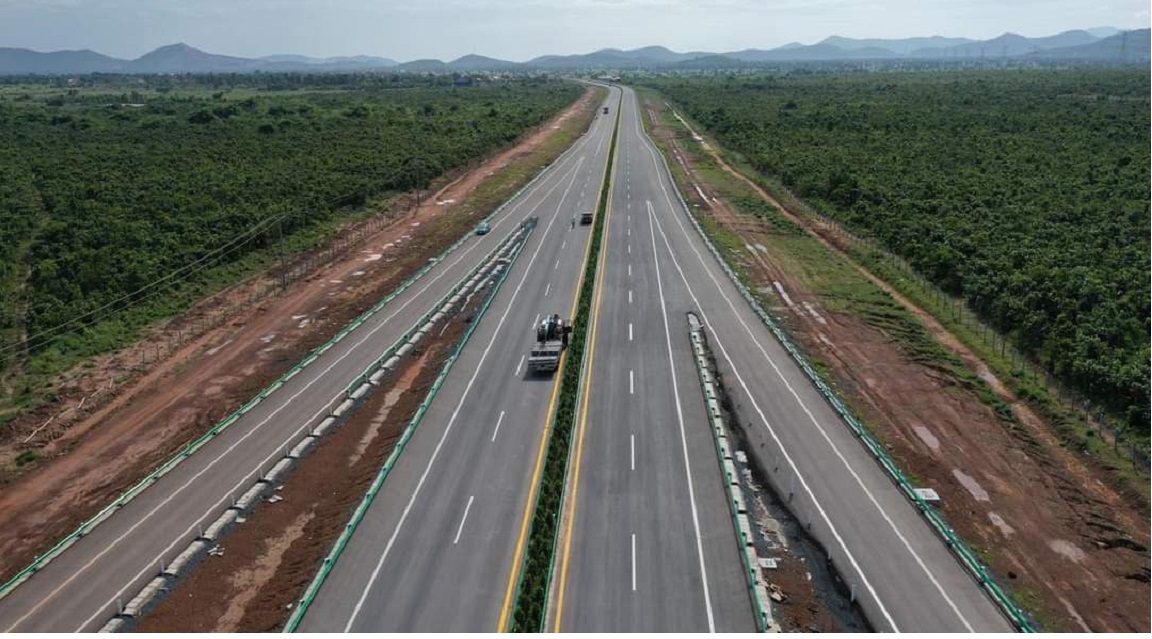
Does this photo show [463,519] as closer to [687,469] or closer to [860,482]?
[687,469]

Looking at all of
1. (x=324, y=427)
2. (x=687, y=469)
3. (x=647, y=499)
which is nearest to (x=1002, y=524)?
(x=687, y=469)

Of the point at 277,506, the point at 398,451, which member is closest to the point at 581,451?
the point at 398,451

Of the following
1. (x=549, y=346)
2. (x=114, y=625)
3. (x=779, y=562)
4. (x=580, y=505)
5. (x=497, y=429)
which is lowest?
(x=779, y=562)

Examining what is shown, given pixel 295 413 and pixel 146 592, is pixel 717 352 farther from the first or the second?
pixel 146 592

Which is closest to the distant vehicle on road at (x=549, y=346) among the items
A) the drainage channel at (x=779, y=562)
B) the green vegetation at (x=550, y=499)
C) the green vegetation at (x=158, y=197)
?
the green vegetation at (x=550, y=499)

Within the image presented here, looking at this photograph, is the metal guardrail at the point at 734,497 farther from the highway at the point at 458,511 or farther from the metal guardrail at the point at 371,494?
the metal guardrail at the point at 371,494

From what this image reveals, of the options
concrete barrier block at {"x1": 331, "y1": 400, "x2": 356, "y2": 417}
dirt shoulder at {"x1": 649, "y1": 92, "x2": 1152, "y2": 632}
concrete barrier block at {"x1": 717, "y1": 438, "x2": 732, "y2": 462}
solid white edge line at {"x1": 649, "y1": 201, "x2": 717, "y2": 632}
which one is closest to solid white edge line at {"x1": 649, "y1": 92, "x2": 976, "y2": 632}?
dirt shoulder at {"x1": 649, "y1": 92, "x2": 1152, "y2": 632}

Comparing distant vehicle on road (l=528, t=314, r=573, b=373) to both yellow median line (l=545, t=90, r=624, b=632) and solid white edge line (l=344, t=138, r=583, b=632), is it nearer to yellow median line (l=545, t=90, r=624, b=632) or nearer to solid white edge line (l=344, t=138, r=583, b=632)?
yellow median line (l=545, t=90, r=624, b=632)
